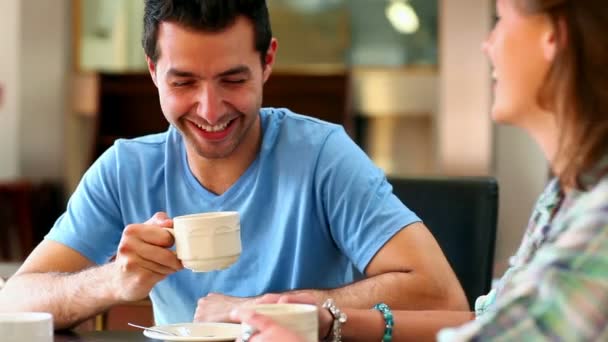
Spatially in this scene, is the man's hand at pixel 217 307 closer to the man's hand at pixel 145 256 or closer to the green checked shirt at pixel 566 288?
the man's hand at pixel 145 256

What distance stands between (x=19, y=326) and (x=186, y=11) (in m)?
0.81

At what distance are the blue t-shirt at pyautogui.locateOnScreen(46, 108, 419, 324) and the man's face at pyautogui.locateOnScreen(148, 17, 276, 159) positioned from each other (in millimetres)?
90

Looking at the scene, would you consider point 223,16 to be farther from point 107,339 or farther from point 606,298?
point 606,298

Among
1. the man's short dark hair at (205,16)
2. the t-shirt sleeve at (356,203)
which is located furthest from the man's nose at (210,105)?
the t-shirt sleeve at (356,203)

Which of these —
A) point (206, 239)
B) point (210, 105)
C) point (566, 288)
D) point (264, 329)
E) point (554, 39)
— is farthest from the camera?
point (210, 105)

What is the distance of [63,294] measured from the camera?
187 centimetres

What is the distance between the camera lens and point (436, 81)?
673 cm

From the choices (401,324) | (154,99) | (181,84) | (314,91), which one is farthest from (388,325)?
(154,99)

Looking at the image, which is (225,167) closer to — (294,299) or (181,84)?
(181,84)

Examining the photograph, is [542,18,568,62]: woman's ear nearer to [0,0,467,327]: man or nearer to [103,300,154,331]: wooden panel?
[0,0,467,327]: man

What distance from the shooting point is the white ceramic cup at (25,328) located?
4.48 ft

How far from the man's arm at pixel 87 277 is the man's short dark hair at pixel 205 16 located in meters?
0.46

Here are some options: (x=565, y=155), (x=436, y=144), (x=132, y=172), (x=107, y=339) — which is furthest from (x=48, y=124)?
(x=565, y=155)

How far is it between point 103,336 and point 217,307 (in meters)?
0.19
